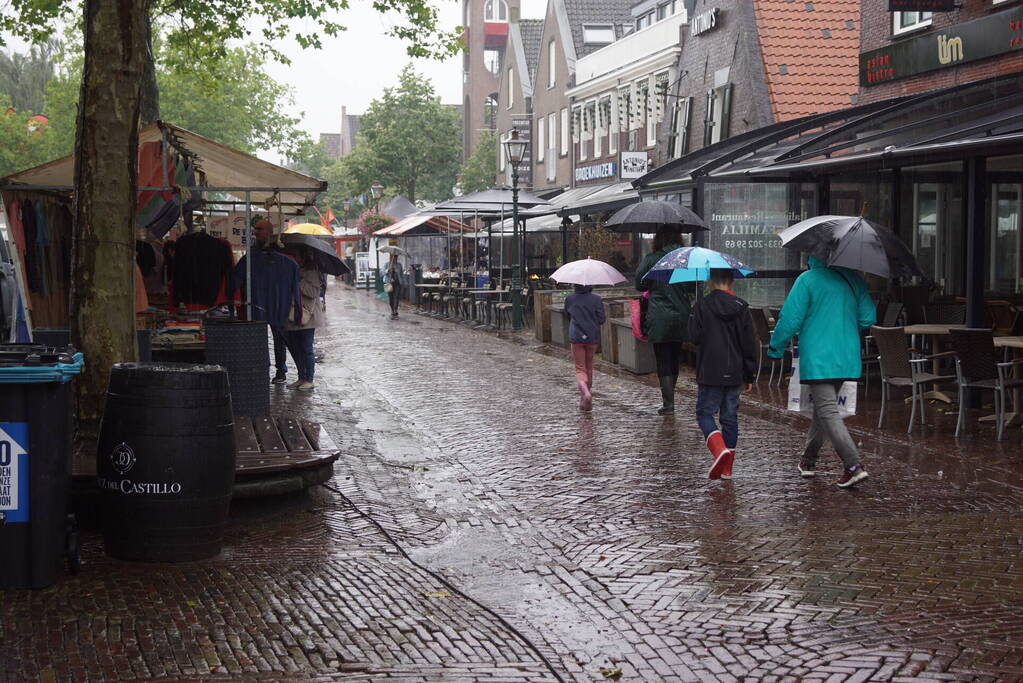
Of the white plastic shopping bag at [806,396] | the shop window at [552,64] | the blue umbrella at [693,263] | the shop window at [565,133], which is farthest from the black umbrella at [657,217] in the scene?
the shop window at [552,64]

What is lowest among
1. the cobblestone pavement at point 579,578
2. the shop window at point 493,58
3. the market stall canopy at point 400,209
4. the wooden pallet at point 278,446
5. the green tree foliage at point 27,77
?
the cobblestone pavement at point 579,578

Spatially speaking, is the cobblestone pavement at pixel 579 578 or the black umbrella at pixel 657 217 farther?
the black umbrella at pixel 657 217

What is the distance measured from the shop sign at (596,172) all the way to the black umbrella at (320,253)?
→ 2182 centimetres

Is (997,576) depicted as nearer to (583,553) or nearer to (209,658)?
(583,553)

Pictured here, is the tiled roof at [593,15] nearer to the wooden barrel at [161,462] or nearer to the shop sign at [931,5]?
the shop sign at [931,5]

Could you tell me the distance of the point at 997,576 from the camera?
6.15m

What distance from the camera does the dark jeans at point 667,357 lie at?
39.1 ft

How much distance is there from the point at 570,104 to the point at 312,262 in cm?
2726

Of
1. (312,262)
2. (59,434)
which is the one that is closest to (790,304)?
(59,434)

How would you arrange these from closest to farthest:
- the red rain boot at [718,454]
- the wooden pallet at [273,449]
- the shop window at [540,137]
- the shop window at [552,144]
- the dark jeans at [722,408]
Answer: the wooden pallet at [273,449] < the red rain boot at [718,454] < the dark jeans at [722,408] < the shop window at [552,144] < the shop window at [540,137]

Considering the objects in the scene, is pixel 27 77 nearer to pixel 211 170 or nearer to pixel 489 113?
pixel 489 113

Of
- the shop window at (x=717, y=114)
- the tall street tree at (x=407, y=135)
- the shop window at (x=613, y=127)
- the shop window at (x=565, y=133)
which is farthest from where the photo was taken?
the tall street tree at (x=407, y=135)

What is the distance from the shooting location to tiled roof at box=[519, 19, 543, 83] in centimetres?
4975

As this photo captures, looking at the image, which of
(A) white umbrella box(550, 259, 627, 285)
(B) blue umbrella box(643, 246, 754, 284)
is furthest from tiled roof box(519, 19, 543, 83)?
(B) blue umbrella box(643, 246, 754, 284)
